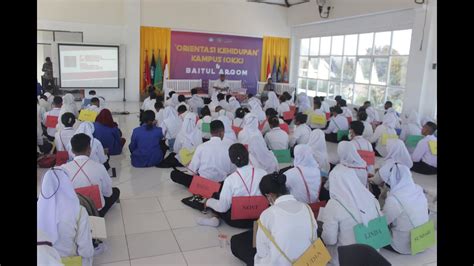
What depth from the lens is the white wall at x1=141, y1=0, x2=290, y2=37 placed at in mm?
12430

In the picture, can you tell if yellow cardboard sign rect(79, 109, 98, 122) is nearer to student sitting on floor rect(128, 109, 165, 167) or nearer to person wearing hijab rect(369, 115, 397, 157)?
student sitting on floor rect(128, 109, 165, 167)

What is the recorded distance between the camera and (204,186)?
387cm

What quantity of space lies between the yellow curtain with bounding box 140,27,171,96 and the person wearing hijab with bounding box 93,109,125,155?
713 centimetres

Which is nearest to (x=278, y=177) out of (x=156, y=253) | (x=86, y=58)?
(x=156, y=253)

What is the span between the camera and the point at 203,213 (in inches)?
154

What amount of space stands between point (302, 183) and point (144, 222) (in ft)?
5.29

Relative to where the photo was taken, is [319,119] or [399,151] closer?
[399,151]

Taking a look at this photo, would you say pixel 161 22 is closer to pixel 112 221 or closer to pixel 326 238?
pixel 112 221

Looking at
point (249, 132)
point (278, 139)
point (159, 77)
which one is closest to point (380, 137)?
point (278, 139)

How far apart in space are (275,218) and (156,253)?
1.34 meters

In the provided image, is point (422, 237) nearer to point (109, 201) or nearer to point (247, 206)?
point (247, 206)

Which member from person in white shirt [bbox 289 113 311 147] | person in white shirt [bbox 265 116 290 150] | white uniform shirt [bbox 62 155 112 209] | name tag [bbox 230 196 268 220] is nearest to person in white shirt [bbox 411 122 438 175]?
person in white shirt [bbox 289 113 311 147]

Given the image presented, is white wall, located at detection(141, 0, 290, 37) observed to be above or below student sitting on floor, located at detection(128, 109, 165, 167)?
above

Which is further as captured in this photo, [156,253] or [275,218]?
[156,253]
